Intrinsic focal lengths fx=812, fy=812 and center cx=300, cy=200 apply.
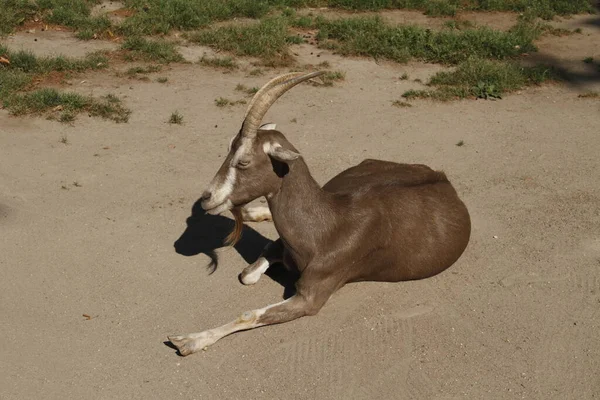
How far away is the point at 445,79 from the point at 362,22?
1.96 metres

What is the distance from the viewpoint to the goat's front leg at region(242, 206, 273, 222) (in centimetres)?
744

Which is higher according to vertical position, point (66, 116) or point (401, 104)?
point (66, 116)

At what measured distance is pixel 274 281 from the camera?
6719 mm

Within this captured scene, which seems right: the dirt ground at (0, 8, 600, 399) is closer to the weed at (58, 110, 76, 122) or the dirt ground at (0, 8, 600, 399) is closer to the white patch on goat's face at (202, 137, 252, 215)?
the weed at (58, 110, 76, 122)

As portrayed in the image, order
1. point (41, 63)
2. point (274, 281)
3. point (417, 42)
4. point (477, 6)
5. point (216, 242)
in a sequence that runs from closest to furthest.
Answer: point (274, 281), point (216, 242), point (41, 63), point (417, 42), point (477, 6)

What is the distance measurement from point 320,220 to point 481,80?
5061 mm

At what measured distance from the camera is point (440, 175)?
7.18 metres

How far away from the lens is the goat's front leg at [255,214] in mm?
7438

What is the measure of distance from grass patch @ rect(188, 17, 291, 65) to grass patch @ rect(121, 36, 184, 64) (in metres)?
0.55

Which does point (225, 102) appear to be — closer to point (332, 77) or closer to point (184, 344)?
point (332, 77)

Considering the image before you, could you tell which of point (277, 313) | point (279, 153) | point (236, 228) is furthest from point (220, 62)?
point (277, 313)

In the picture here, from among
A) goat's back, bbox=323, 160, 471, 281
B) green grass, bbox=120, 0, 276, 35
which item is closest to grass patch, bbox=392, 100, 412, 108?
goat's back, bbox=323, 160, 471, 281

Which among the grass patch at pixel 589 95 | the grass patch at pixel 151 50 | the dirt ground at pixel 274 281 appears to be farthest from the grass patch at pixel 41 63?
the grass patch at pixel 589 95

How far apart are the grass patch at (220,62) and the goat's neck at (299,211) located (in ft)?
16.0
